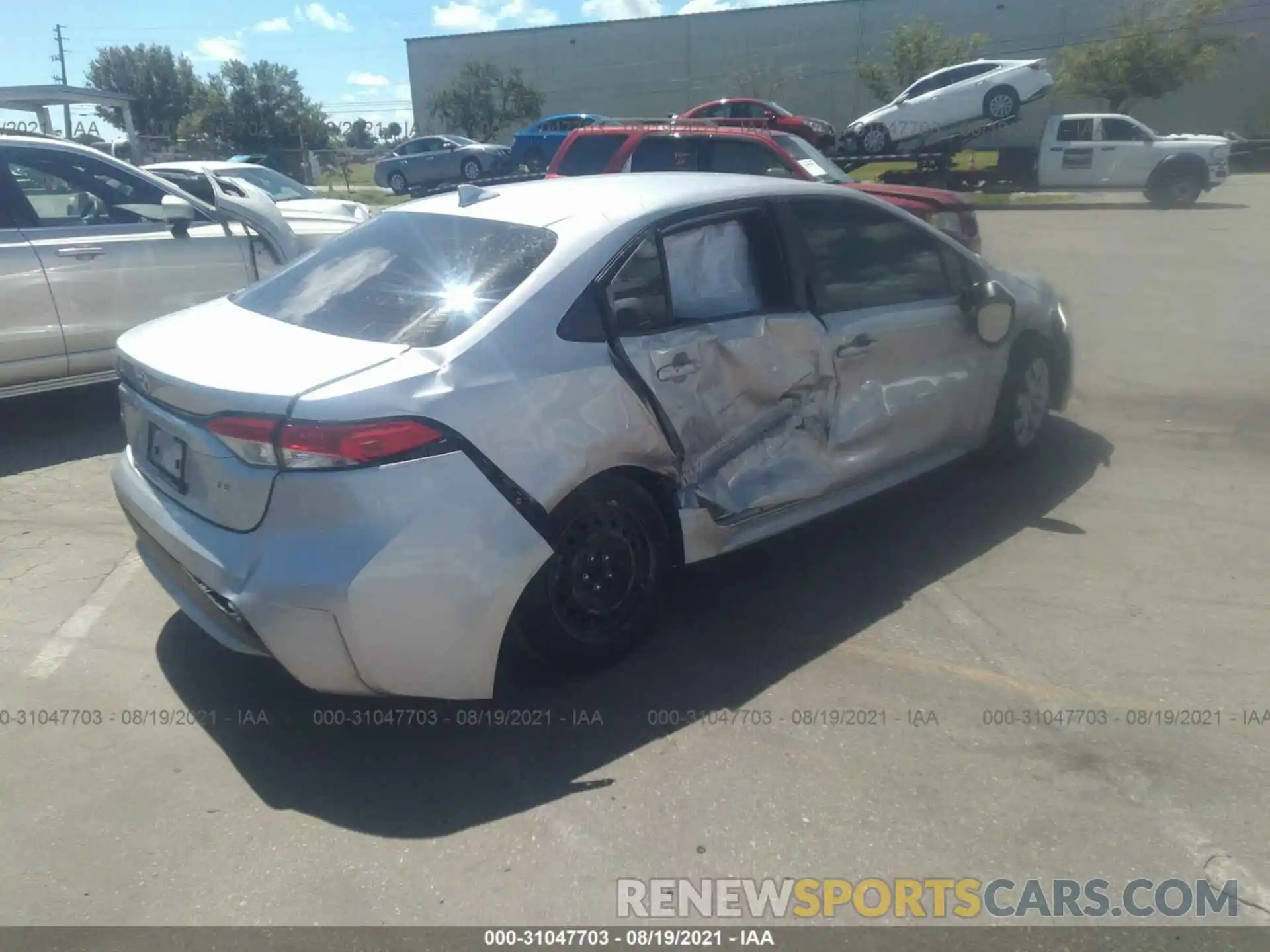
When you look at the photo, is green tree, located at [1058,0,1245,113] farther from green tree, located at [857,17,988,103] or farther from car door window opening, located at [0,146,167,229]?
car door window opening, located at [0,146,167,229]

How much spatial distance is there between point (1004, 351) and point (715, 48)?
49.5 m

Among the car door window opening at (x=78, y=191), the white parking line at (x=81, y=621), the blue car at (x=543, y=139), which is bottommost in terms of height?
the white parking line at (x=81, y=621)

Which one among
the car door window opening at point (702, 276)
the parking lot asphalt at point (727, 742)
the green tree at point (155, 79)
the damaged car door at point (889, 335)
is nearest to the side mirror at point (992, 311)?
the damaged car door at point (889, 335)

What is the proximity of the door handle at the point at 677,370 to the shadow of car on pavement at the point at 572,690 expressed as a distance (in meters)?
1.04

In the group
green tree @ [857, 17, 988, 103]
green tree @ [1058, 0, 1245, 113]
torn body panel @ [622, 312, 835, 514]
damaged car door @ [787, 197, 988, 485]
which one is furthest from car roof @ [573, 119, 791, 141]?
green tree @ [857, 17, 988, 103]

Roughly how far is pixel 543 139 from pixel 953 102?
10.2 m

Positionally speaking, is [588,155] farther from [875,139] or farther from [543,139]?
[875,139]

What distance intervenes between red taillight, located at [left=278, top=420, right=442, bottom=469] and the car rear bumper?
0.13 feet

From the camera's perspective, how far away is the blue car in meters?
26.5

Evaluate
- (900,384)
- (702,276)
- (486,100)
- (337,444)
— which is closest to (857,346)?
(900,384)

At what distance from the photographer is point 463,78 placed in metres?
49.6

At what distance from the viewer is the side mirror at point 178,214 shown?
6641 mm

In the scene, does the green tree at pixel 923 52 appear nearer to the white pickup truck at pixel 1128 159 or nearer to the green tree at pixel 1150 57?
the green tree at pixel 1150 57
